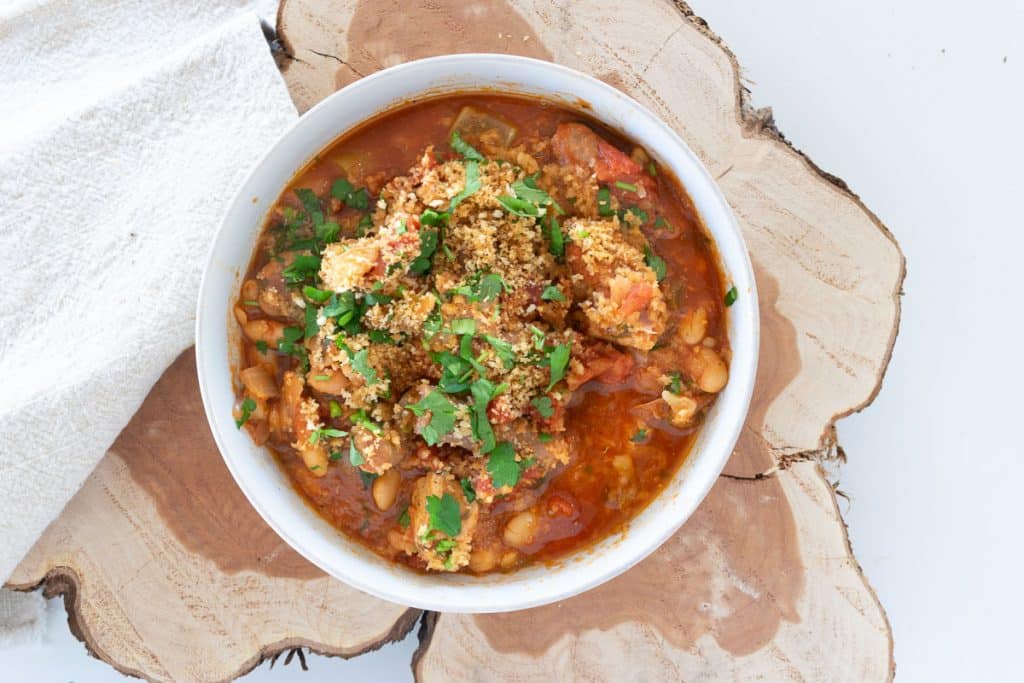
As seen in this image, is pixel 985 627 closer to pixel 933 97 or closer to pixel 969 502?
pixel 969 502

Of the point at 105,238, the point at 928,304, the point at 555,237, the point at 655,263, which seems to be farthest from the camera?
the point at 928,304

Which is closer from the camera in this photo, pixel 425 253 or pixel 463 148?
pixel 425 253

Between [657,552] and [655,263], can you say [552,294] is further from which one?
[657,552]

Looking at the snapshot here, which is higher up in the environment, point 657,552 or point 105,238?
point 105,238

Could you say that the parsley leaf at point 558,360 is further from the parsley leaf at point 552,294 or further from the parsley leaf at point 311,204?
the parsley leaf at point 311,204

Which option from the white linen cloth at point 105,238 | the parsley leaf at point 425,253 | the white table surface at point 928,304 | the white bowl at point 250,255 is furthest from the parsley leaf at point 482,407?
the white table surface at point 928,304

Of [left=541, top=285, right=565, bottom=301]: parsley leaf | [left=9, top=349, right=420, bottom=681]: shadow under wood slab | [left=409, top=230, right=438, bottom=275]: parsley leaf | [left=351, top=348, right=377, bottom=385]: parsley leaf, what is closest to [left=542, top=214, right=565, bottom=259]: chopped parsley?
[left=541, top=285, right=565, bottom=301]: parsley leaf

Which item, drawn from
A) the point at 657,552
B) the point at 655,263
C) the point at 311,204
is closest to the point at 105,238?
the point at 311,204
